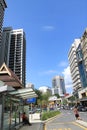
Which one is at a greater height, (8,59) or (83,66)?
(8,59)

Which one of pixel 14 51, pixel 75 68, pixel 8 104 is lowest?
pixel 8 104

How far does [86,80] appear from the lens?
76.9m

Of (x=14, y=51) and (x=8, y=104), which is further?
(x=14, y=51)

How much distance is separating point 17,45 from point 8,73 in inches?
4651

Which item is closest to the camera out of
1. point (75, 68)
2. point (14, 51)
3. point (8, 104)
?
point (8, 104)

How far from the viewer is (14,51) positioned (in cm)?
15125

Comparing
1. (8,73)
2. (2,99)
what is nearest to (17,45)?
(8,73)

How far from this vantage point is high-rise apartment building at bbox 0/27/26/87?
477 feet

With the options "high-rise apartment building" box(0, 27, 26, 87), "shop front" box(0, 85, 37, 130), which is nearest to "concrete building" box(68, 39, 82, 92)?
"high-rise apartment building" box(0, 27, 26, 87)

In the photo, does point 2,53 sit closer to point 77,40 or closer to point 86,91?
point 77,40

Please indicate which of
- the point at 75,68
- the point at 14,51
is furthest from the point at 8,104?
the point at 14,51

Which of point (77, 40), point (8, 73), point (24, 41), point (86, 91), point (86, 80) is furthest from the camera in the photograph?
point (24, 41)

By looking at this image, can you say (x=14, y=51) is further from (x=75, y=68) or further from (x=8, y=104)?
(x=8, y=104)

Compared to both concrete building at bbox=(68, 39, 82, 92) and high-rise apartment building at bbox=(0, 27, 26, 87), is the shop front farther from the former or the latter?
high-rise apartment building at bbox=(0, 27, 26, 87)
